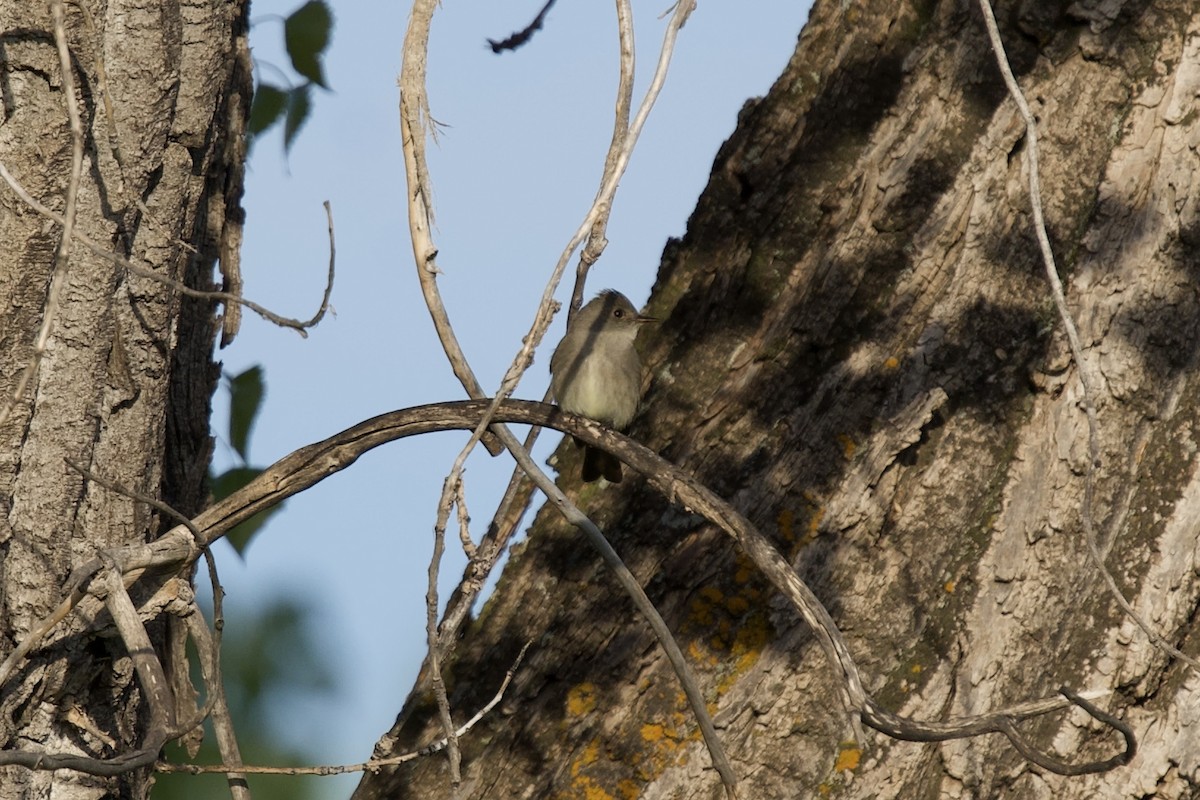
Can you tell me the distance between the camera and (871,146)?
362 centimetres

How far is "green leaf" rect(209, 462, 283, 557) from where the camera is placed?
3.35m

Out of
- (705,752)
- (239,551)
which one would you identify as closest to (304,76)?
(239,551)

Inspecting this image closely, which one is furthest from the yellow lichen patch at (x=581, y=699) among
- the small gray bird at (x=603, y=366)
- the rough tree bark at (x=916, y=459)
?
the small gray bird at (x=603, y=366)

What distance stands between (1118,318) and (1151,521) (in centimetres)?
52

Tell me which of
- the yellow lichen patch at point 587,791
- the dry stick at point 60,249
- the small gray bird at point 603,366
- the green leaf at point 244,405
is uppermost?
the small gray bird at point 603,366

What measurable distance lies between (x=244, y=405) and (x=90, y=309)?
522mm

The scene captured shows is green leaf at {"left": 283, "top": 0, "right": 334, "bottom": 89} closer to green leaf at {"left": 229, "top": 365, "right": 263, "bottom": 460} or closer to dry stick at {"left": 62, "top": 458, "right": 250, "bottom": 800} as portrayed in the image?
green leaf at {"left": 229, "top": 365, "right": 263, "bottom": 460}

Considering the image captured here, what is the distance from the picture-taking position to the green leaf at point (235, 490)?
132 inches

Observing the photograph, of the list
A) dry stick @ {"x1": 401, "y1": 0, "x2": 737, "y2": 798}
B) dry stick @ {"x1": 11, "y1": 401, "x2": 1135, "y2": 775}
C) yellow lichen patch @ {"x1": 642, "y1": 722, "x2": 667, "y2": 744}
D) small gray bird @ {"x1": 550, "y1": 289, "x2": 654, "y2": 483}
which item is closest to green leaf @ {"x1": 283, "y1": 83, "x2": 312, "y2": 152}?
dry stick @ {"x1": 401, "y1": 0, "x2": 737, "y2": 798}

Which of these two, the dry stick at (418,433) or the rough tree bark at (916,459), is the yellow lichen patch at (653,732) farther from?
the dry stick at (418,433)

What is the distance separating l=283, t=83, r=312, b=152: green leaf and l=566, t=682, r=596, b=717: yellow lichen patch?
1.74m

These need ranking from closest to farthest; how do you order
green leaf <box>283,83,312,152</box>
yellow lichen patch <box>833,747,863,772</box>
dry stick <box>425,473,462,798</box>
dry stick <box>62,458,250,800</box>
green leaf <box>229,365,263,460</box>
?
dry stick <box>425,473,462,798</box> < dry stick <box>62,458,250,800</box> < yellow lichen patch <box>833,747,863,772</box> < green leaf <box>229,365,263,460</box> < green leaf <box>283,83,312,152</box>

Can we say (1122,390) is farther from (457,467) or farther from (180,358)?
(180,358)

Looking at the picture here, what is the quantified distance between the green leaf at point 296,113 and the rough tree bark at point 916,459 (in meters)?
1.28
